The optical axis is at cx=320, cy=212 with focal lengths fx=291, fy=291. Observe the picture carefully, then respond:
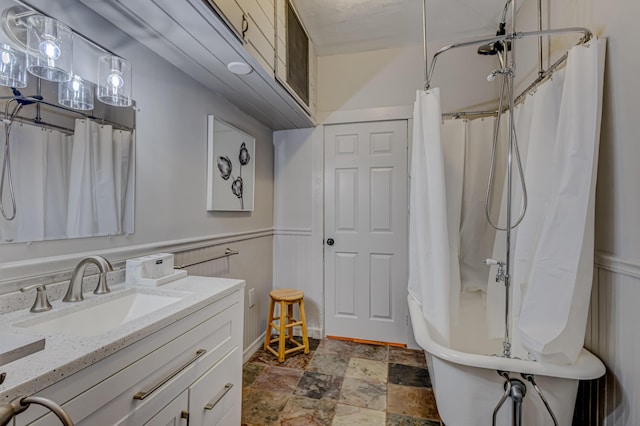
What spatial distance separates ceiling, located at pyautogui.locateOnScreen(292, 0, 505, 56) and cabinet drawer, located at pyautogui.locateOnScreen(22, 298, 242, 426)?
2.16m

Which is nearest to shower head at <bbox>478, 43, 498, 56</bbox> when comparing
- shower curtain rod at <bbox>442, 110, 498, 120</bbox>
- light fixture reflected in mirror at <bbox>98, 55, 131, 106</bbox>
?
shower curtain rod at <bbox>442, 110, 498, 120</bbox>

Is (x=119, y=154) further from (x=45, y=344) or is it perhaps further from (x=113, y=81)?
(x=45, y=344)

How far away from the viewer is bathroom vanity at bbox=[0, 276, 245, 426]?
652 millimetres

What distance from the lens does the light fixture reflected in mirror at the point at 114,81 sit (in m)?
1.20

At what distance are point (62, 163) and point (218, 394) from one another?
1.10 m

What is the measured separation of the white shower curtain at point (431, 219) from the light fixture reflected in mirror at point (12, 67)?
168 cm

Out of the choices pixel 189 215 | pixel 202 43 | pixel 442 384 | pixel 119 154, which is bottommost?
pixel 442 384

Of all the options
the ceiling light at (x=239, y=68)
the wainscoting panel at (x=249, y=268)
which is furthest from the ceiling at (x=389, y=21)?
the wainscoting panel at (x=249, y=268)

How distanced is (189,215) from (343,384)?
153 cm

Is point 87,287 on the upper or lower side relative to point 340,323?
upper

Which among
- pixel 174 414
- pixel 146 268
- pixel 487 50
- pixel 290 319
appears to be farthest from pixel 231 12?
pixel 290 319

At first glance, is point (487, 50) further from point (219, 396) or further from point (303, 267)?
point (219, 396)

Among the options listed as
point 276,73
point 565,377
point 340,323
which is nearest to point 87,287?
point 276,73

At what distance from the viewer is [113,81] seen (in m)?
1.24
